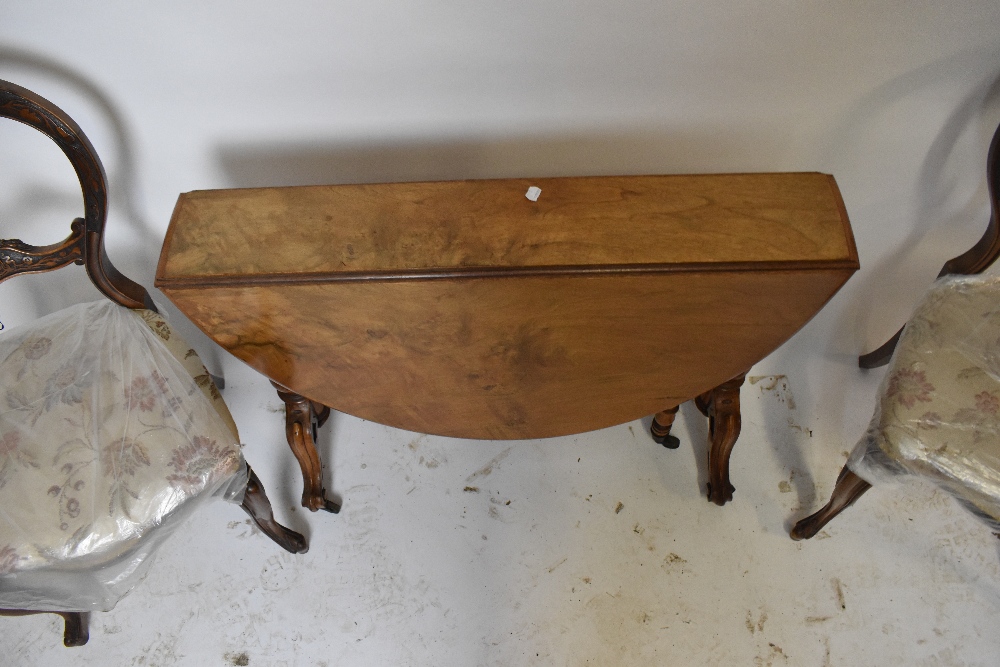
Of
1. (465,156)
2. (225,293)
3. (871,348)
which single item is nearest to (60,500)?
(225,293)

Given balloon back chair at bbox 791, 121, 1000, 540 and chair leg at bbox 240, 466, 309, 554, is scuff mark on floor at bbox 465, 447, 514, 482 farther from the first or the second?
balloon back chair at bbox 791, 121, 1000, 540

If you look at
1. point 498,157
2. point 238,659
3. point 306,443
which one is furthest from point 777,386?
point 238,659

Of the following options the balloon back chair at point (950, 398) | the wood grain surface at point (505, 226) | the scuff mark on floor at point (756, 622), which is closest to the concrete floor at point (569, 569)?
the scuff mark on floor at point (756, 622)

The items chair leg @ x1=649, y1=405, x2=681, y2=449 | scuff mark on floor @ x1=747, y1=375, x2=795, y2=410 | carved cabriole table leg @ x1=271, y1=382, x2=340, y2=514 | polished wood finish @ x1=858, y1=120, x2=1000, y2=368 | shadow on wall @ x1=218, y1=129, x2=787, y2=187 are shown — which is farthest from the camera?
scuff mark on floor @ x1=747, y1=375, x2=795, y2=410

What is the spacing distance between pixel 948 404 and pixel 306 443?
3.70 feet

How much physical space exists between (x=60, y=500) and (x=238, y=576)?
474mm

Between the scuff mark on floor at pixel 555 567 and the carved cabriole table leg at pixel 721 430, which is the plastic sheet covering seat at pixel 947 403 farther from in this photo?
the scuff mark on floor at pixel 555 567

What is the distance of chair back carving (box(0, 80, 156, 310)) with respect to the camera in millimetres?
877

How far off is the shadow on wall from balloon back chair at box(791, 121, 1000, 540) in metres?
0.37

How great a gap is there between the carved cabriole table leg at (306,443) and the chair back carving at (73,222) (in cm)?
31

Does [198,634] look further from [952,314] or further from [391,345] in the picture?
[952,314]

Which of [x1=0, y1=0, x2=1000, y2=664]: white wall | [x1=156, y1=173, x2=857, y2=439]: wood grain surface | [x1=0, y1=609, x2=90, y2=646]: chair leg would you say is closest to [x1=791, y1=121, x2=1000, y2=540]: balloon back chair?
[x1=0, y1=0, x2=1000, y2=664]: white wall

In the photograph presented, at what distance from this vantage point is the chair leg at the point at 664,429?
1.35m

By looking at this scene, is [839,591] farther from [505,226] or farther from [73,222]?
[73,222]
